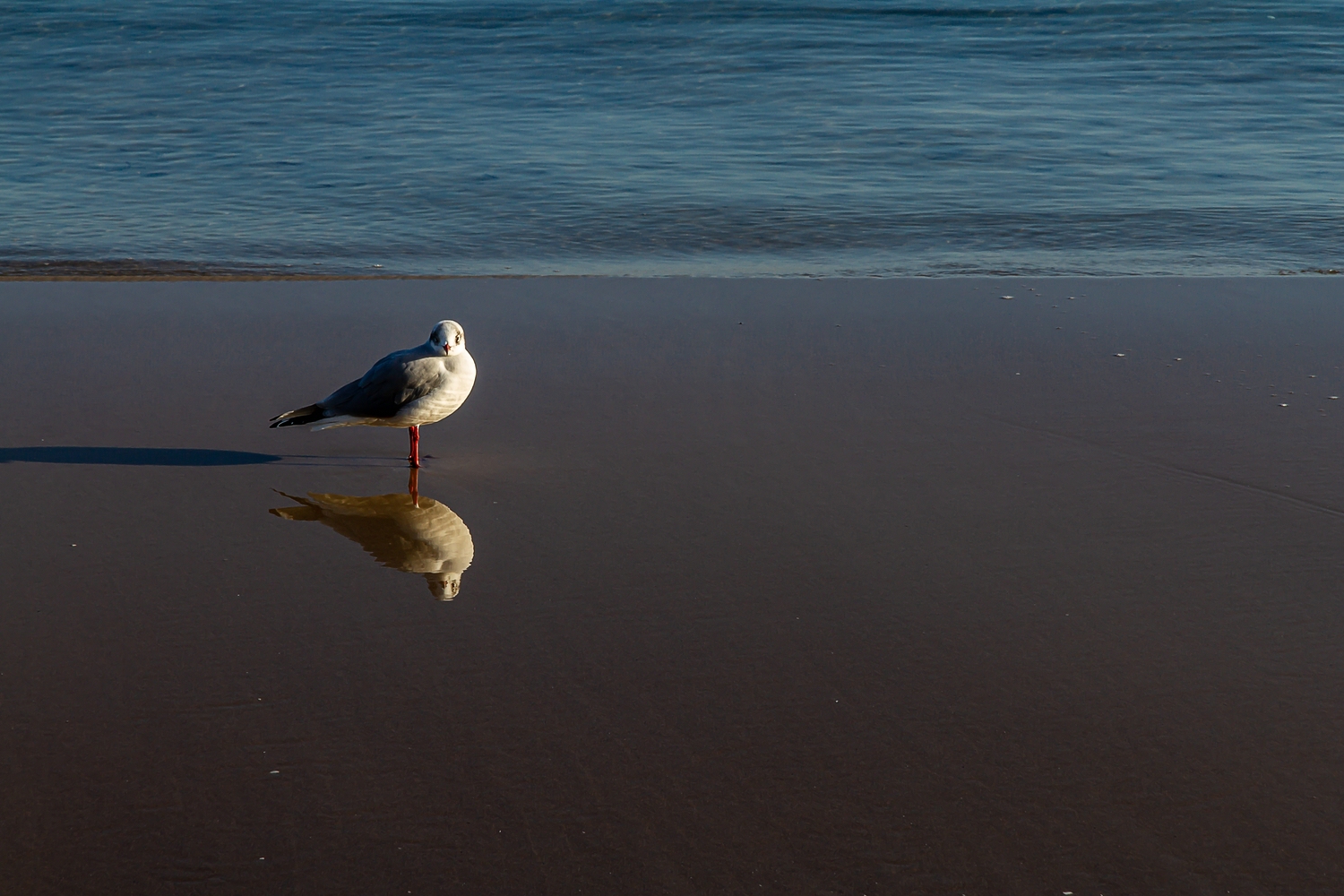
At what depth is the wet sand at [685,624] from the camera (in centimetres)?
265

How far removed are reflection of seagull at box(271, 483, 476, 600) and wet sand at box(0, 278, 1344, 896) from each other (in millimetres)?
18

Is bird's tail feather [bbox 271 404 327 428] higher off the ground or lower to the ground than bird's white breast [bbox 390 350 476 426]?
lower

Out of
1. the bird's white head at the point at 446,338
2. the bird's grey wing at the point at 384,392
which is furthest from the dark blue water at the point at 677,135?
the bird's grey wing at the point at 384,392

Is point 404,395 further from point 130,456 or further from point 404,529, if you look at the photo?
point 130,456

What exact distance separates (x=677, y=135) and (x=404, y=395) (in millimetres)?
9241

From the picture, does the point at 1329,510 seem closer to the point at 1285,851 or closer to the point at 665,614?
the point at 1285,851

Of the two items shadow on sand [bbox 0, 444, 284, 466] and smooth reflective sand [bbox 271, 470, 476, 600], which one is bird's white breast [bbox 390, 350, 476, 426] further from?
shadow on sand [bbox 0, 444, 284, 466]

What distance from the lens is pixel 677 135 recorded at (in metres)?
13.5

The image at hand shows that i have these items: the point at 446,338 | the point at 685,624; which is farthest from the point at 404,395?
the point at 685,624

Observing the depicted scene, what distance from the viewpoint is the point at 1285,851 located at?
262cm

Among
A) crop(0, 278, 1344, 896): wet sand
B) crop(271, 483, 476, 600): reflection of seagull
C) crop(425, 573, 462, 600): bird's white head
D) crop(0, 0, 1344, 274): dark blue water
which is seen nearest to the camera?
crop(0, 278, 1344, 896): wet sand

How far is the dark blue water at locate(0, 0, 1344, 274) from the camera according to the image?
921cm

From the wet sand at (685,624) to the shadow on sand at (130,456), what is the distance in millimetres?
21

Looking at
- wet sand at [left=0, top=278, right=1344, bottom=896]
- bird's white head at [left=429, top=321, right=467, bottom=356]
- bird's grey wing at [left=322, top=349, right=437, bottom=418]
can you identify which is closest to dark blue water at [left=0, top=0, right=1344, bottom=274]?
wet sand at [left=0, top=278, right=1344, bottom=896]
